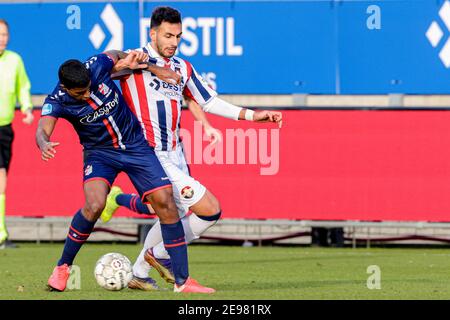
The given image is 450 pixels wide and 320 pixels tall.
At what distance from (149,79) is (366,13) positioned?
22.1 ft

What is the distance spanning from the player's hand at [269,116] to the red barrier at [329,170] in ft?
15.6

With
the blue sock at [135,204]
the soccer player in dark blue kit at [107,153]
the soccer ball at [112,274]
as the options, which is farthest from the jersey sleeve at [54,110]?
the blue sock at [135,204]

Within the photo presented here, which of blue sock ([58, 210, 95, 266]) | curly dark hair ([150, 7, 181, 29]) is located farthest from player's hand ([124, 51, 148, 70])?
blue sock ([58, 210, 95, 266])

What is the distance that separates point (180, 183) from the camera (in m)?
9.99

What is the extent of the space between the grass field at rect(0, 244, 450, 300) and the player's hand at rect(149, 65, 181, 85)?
1.60m

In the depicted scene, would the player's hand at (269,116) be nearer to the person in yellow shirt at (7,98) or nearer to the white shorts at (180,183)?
the white shorts at (180,183)

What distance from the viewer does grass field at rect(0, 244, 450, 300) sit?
31.5ft

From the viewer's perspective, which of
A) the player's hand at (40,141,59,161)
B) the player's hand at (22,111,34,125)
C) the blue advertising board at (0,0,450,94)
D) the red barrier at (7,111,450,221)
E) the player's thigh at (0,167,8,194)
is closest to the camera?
the player's hand at (40,141,59,161)

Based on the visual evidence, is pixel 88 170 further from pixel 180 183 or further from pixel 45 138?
pixel 180 183

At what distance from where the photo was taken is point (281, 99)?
56.1 feet

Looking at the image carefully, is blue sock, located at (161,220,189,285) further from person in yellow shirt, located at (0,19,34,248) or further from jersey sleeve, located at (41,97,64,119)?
person in yellow shirt, located at (0,19,34,248)

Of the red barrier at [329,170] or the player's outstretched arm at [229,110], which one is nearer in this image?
the player's outstretched arm at [229,110]

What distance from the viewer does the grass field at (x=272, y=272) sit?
9595mm
